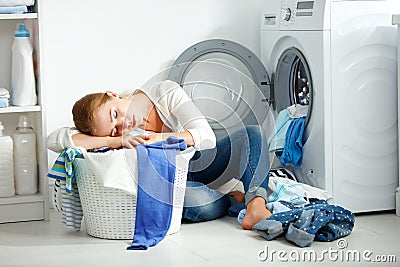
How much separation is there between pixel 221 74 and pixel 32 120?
917 millimetres

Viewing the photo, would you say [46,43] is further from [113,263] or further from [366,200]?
[366,200]

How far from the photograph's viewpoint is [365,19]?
3.24m

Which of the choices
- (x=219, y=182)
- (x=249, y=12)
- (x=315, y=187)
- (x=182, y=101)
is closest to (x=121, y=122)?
(x=182, y=101)

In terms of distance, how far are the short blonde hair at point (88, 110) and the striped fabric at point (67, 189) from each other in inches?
5.0

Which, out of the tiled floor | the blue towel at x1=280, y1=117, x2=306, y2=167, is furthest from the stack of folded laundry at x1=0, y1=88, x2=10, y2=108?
the blue towel at x1=280, y1=117, x2=306, y2=167

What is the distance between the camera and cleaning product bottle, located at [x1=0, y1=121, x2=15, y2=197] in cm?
330

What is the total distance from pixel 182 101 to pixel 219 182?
0.44 meters

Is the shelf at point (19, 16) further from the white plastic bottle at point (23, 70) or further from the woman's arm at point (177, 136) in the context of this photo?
the woman's arm at point (177, 136)

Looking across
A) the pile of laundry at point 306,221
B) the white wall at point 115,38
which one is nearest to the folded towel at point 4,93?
the white wall at point 115,38

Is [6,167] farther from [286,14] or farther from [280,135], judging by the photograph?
[286,14]

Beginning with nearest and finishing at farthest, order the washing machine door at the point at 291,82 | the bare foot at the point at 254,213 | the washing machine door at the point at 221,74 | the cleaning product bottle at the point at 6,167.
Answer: the bare foot at the point at 254,213 < the cleaning product bottle at the point at 6,167 < the washing machine door at the point at 291,82 < the washing machine door at the point at 221,74

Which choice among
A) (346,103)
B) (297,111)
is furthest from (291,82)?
(346,103)

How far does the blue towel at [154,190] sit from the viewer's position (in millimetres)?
2842

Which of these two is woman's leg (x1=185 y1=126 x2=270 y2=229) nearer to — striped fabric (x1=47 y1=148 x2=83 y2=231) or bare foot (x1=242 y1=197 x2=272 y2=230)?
bare foot (x1=242 y1=197 x2=272 y2=230)
